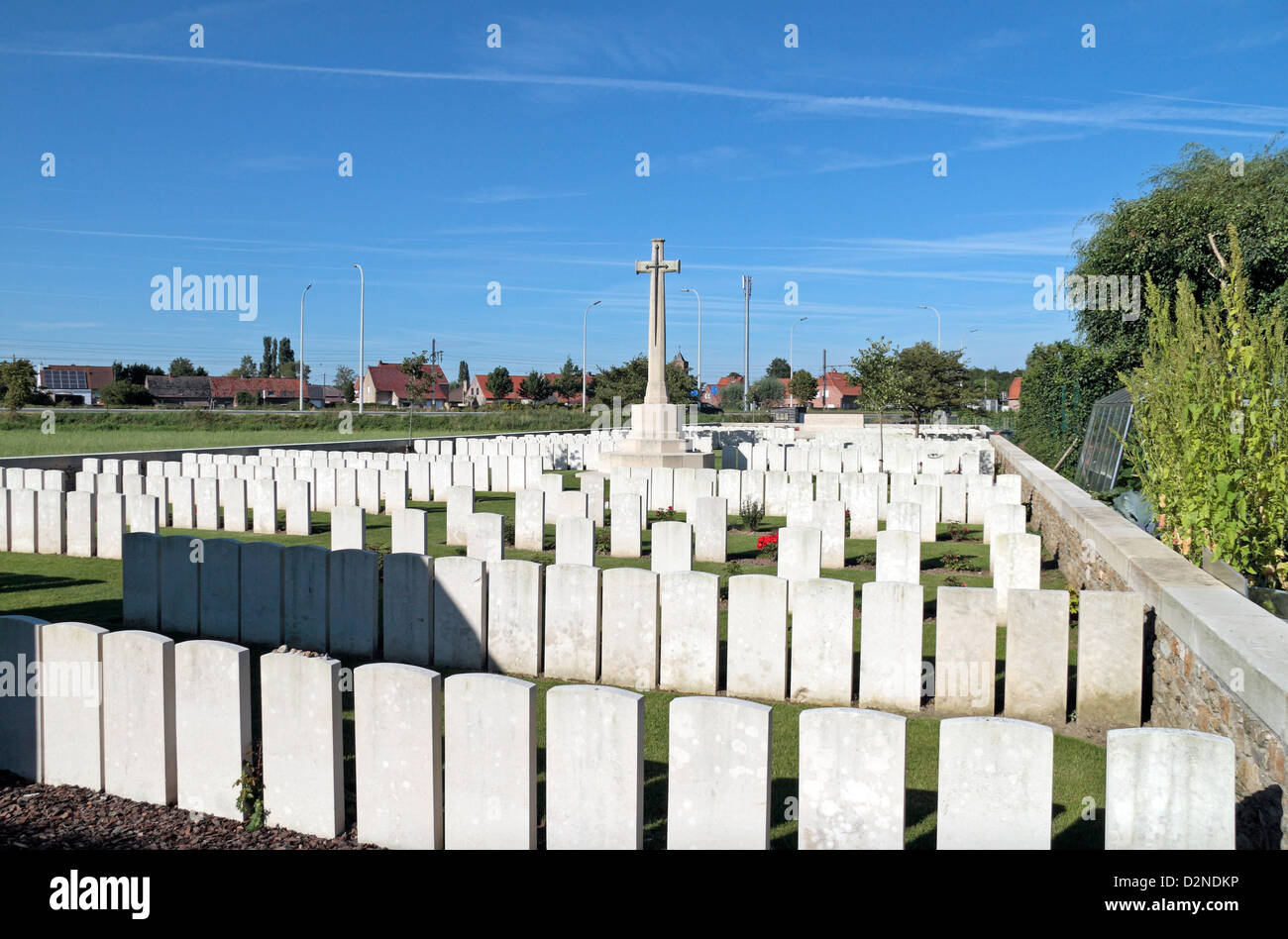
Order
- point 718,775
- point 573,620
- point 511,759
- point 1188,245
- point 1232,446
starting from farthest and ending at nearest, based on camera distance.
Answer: point 1188,245 → point 1232,446 → point 573,620 → point 511,759 → point 718,775

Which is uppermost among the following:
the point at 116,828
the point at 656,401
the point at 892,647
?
the point at 656,401

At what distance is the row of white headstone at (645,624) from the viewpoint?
5.61m

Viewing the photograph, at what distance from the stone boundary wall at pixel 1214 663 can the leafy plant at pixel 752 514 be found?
575 cm

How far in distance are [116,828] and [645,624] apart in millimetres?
3245

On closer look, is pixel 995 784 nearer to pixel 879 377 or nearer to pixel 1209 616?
pixel 1209 616

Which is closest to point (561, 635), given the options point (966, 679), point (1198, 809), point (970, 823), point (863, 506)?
point (966, 679)

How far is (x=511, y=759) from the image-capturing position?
3607mm

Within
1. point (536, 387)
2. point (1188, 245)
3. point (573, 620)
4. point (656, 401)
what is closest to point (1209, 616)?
point (573, 620)

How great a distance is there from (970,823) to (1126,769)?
0.53m

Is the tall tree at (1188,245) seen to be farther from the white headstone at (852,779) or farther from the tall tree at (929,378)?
the white headstone at (852,779)

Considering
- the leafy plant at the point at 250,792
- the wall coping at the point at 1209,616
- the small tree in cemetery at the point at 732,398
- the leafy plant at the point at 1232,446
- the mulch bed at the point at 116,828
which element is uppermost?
the small tree in cemetery at the point at 732,398

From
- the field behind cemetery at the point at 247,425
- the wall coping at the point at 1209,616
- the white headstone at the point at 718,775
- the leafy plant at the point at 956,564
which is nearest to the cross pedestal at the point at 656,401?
the leafy plant at the point at 956,564

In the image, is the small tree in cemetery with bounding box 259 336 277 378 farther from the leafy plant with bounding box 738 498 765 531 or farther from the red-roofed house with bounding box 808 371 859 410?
the leafy plant with bounding box 738 498 765 531
